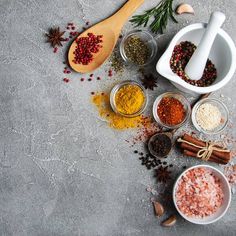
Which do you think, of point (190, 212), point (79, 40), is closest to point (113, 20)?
point (79, 40)

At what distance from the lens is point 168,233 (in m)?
2.46

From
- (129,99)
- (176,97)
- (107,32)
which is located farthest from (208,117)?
(107,32)

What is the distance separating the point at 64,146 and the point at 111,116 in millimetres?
284

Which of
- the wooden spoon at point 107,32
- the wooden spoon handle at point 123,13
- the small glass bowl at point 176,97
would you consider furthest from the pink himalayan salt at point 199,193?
the wooden spoon handle at point 123,13

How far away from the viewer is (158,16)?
8.02 ft

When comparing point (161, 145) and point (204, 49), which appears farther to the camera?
point (161, 145)

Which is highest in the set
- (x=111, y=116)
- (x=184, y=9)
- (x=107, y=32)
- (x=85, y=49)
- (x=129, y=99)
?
(x=184, y=9)

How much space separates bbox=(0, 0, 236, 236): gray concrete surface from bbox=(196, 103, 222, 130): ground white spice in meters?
0.09

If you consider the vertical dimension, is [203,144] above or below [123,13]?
below

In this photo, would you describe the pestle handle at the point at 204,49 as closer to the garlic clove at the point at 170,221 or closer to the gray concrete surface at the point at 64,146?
the gray concrete surface at the point at 64,146

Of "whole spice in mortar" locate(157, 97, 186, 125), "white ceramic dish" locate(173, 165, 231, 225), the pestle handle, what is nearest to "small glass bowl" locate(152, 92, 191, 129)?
"whole spice in mortar" locate(157, 97, 186, 125)

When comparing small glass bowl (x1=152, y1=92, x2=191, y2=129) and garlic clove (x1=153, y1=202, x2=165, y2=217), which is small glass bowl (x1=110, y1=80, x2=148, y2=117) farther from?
garlic clove (x1=153, y1=202, x2=165, y2=217)

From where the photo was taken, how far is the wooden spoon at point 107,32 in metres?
2.44

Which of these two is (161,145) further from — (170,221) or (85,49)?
(85,49)
